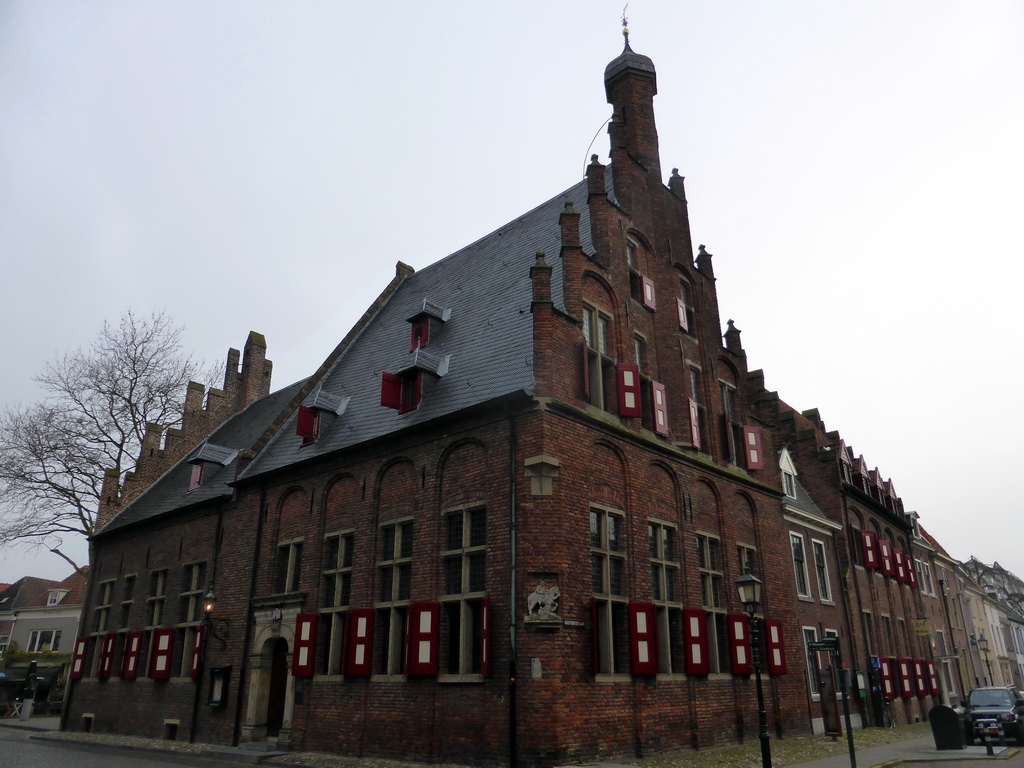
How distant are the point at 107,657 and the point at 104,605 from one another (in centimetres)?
250

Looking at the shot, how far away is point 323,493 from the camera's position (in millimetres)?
20047

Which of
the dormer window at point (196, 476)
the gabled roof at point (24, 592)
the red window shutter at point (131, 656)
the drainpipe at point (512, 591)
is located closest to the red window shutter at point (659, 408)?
the drainpipe at point (512, 591)

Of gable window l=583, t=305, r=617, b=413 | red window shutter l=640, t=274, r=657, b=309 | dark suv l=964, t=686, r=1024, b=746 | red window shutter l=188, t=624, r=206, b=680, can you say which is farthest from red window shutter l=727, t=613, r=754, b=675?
red window shutter l=188, t=624, r=206, b=680

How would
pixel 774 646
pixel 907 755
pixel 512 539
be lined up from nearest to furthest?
pixel 512 539 < pixel 907 755 < pixel 774 646

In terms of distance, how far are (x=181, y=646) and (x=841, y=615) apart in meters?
22.6

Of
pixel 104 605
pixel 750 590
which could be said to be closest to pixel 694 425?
pixel 750 590

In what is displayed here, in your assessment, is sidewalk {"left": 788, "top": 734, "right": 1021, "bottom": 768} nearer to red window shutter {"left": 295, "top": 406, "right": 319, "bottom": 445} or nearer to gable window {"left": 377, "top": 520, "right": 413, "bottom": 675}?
gable window {"left": 377, "top": 520, "right": 413, "bottom": 675}

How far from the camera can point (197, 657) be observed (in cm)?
2167

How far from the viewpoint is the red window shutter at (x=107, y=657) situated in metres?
25.5

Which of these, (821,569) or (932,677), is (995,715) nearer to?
(821,569)

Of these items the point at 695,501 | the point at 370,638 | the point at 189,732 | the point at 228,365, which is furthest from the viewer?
the point at 228,365

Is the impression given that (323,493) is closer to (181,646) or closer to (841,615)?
(181,646)

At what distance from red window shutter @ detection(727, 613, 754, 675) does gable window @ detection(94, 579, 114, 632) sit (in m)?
22.0

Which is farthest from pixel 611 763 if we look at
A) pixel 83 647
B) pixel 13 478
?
pixel 13 478
